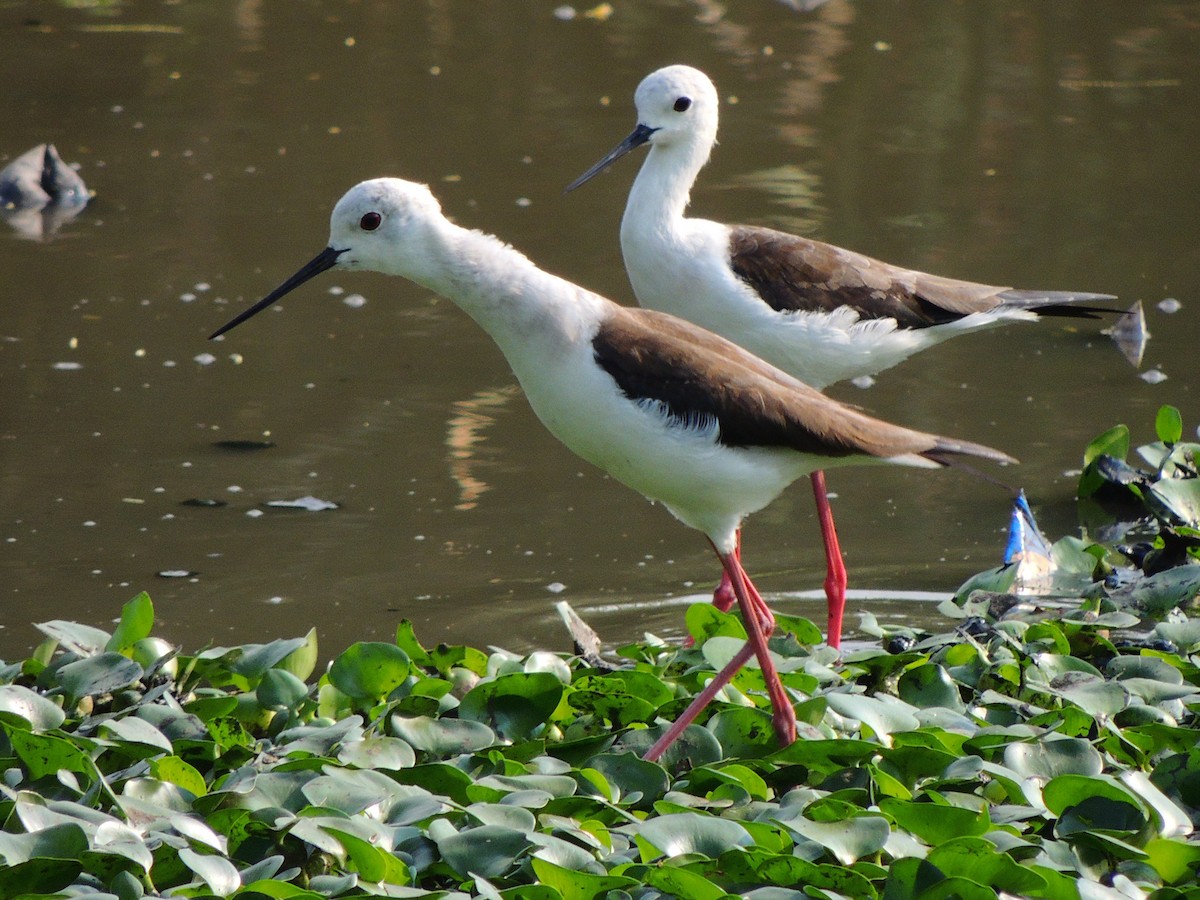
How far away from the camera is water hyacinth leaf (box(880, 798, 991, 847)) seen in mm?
3486

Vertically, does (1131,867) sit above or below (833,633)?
above

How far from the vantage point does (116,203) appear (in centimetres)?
940

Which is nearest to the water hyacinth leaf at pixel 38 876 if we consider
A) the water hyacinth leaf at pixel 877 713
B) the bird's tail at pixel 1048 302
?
the water hyacinth leaf at pixel 877 713

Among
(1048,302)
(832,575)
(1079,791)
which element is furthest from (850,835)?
(1048,302)

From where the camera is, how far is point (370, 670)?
14.2 feet

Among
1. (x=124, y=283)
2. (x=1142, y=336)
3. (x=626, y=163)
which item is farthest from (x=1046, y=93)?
(x=124, y=283)

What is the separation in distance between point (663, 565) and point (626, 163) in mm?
4913

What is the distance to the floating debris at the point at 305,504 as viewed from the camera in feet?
20.6

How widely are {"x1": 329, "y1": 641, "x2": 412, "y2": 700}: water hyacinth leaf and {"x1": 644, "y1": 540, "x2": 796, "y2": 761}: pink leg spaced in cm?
75

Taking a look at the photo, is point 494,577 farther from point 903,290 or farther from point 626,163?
point 626,163

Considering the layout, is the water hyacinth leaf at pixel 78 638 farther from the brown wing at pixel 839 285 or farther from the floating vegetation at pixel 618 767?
the brown wing at pixel 839 285

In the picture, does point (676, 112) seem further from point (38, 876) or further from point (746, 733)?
point (38, 876)

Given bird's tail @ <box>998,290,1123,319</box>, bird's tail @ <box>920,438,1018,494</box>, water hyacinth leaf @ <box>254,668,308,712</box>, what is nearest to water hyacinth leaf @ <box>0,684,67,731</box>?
water hyacinth leaf @ <box>254,668,308,712</box>

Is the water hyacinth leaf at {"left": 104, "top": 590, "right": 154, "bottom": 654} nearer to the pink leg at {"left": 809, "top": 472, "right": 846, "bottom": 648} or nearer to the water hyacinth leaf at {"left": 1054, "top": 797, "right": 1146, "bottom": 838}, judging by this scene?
the pink leg at {"left": 809, "top": 472, "right": 846, "bottom": 648}
